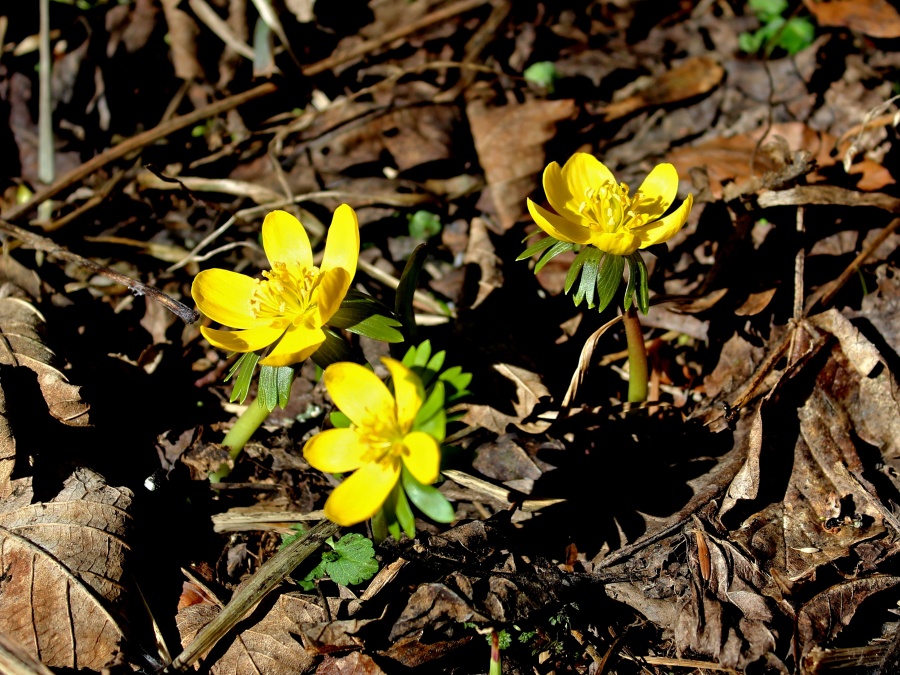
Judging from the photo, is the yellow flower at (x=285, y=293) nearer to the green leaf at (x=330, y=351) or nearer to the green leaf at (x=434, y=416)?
the green leaf at (x=330, y=351)

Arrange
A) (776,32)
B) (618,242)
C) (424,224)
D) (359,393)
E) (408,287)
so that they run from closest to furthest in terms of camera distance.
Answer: (359,393), (618,242), (408,287), (424,224), (776,32)

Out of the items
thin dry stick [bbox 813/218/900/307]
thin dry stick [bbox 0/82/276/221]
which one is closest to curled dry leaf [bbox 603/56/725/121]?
thin dry stick [bbox 813/218/900/307]

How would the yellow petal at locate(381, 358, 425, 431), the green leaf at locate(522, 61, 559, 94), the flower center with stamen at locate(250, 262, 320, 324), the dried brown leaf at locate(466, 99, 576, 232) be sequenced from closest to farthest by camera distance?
the yellow petal at locate(381, 358, 425, 431)
the flower center with stamen at locate(250, 262, 320, 324)
the dried brown leaf at locate(466, 99, 576, 232)
the green leaf at locate(522, 61, 559, 94)

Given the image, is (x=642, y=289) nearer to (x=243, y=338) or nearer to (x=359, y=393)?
(x=359, y=393)

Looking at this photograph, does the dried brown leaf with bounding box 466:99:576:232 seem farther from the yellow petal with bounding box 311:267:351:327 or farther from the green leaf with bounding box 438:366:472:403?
the green leaf with bounding box 438:366:472:403

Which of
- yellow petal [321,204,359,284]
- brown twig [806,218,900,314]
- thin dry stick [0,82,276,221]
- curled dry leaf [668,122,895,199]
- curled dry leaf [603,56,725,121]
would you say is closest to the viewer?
yellow petal [321,204,359,284]

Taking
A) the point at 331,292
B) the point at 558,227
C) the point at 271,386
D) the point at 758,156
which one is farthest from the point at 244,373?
the point at 758,156

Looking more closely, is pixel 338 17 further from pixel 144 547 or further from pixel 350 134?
pixel 144 547

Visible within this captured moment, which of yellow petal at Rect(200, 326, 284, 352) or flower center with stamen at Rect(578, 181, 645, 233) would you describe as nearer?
yellow petal at Rect(200, 326, 284, 352)
